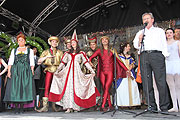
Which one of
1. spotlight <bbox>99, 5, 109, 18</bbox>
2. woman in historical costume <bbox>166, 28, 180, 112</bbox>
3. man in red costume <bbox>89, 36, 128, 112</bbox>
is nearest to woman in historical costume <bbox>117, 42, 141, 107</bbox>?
man in red costume <bbox>89, 36, 128, 112</bbox>

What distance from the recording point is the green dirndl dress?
14.0 feet

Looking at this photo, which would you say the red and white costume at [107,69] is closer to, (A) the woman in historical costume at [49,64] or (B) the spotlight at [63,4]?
(A) the woman in historical costume at [49,64]

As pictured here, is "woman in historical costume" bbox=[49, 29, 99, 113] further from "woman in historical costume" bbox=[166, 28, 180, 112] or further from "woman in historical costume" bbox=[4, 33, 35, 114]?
"woman in historical costume" bbox=[166, 28, 180, 112]

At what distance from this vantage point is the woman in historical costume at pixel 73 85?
4316 millimetres

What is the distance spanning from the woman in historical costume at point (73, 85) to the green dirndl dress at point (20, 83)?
1.74 ft

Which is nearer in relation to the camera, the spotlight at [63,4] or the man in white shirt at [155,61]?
the man in white shirt at [155,61]

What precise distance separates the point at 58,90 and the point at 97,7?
600 centimetres

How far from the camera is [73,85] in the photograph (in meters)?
4.38

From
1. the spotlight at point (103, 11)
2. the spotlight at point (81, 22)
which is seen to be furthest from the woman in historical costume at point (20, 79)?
the spotlight at point (103, 11)

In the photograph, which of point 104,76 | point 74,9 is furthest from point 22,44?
point 74,9

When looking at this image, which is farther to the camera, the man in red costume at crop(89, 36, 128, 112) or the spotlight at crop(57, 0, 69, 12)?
the spotlight at crop(57, 0, 69, 12)

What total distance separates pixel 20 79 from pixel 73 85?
4.19 feet

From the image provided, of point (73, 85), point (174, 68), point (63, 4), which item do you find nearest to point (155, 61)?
point (174, 68)

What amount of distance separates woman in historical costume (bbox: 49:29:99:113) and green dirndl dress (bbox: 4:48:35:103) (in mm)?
532
